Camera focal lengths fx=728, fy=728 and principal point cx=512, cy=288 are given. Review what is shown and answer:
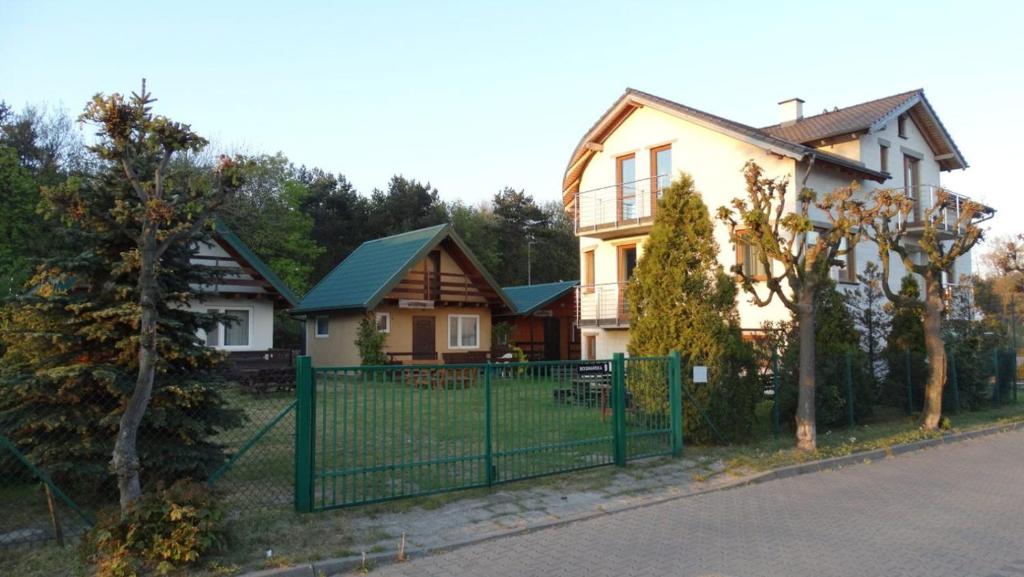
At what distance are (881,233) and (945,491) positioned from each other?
6.65 metres

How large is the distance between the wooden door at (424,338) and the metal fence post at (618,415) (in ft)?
58.9

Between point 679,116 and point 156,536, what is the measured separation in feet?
67.0

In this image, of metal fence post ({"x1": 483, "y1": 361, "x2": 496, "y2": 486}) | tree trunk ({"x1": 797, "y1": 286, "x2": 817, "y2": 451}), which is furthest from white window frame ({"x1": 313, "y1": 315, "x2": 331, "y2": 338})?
metal fence post ({"x1": 483, "y1": 361, "x2": 496, "y2": 486})

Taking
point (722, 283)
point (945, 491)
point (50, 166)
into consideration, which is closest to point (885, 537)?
point (945, 491)

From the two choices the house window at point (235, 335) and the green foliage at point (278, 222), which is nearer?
the house window at point (235, 335)

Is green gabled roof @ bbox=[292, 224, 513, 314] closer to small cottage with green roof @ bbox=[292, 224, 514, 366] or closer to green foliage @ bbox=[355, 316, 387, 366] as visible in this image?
small cottage with green roof @ bbox=[292, 224, 514, 366]

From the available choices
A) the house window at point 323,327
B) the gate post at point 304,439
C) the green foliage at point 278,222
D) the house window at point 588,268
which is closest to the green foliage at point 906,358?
the house window at point 588,268

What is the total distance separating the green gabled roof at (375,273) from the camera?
85.3 feet

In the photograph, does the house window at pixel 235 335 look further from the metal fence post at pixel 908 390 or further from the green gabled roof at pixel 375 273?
the metal fence post at pixel 908 390

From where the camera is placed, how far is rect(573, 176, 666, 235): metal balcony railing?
23.5 metres

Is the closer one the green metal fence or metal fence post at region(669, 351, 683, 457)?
the green metal fence

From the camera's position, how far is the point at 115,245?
7.76 meters

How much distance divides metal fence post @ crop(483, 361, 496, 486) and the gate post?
7.19 ft

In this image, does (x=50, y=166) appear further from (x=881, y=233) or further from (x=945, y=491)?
(x=945, y=491)
